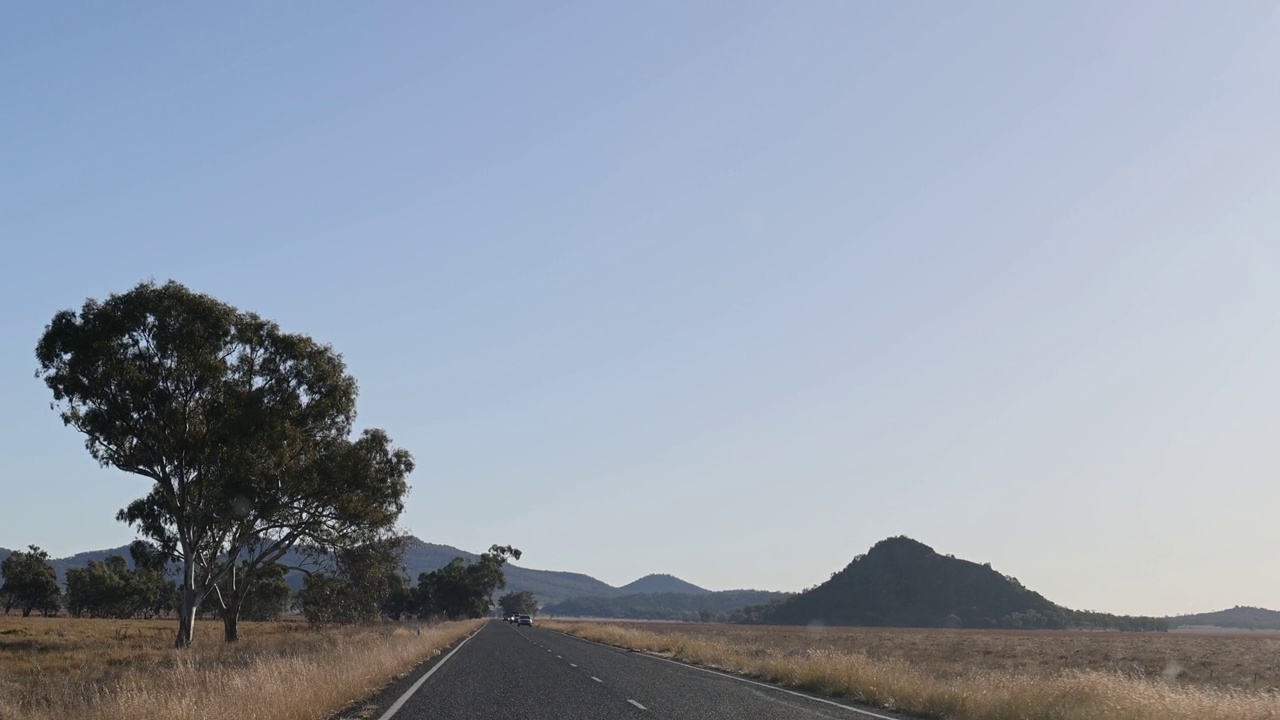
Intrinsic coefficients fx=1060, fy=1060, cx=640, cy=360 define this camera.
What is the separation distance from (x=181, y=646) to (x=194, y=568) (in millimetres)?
3864

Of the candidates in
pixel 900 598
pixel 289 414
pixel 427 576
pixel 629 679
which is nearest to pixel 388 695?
pixel 629 679

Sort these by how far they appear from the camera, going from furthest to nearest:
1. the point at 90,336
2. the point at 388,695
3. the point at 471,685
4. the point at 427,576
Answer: the point at 427,576
the point at 90,336
the point at 471,685
the point at 388,695

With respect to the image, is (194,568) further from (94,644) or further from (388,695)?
(388,695)

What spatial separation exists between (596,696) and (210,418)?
82.9 ft

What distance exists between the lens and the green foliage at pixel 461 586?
145875 mm

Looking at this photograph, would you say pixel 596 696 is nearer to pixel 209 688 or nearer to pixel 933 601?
pixel 209 688

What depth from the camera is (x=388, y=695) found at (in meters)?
21.1

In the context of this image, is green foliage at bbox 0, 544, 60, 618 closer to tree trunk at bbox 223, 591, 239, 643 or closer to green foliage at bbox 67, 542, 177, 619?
green foliage at bbox 67, 542, 177, 619

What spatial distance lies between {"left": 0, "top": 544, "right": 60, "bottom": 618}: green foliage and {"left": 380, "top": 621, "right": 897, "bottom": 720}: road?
103 meters

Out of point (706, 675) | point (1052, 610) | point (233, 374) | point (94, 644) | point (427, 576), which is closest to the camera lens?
point (706, 675)

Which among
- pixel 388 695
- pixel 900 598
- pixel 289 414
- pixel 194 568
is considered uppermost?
pixel 900 598

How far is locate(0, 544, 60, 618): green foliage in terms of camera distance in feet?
378

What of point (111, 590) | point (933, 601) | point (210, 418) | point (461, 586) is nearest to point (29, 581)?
point (111, 590)

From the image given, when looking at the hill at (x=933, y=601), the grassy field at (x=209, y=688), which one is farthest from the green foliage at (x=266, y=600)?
the hill at (x=933, y=601)
